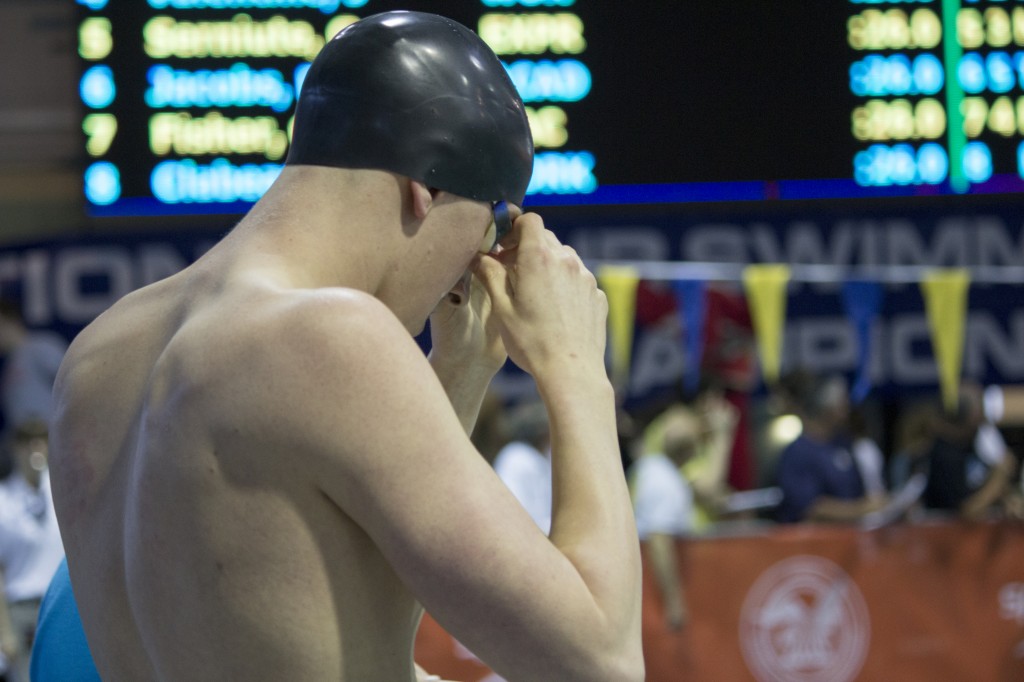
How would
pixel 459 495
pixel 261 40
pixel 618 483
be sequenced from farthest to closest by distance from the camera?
pixel 261 40 < pixel 618 483 < pixel 459 495

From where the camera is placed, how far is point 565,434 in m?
1.40

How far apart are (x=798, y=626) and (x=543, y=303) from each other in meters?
5.86

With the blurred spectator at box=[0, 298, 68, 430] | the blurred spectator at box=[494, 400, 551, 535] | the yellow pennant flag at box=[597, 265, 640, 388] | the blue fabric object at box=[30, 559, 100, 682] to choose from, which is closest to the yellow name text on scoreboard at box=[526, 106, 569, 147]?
the yellow pennant flag at box=[597, 265, 640, 388]

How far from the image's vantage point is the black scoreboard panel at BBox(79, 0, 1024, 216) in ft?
21.7

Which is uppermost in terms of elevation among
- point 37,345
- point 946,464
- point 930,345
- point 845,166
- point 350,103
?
point 350,103

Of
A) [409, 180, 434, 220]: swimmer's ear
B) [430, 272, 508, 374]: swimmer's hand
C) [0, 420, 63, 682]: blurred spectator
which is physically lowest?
[0, 420, 63, 682]: blurred spectator

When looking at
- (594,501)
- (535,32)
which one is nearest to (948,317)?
(535,32)

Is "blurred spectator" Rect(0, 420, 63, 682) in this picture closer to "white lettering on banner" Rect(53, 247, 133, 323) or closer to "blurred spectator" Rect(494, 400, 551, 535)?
"white lettering on banner" Rect(53, 247, 133, 323)

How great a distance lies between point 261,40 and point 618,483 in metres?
5.65

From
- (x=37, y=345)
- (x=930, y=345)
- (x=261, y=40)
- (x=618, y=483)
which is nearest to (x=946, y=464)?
(x=930, y=345)

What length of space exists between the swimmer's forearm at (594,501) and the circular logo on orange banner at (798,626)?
5721mm

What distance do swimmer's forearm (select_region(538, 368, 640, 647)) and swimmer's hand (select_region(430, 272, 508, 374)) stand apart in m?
0.27

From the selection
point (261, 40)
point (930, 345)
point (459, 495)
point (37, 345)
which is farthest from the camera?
point (930, 345)

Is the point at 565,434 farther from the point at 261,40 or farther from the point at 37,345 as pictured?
the point at 37,345
